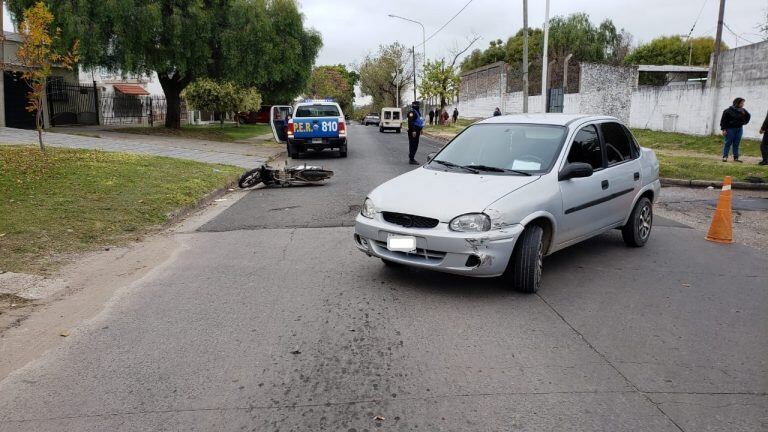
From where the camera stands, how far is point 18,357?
13.6 feet

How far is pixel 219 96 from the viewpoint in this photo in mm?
38062

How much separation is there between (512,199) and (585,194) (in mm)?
A: 1254

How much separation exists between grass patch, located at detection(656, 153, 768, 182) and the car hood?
9.33 m

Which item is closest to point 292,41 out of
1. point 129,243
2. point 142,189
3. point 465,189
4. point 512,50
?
point 142,189

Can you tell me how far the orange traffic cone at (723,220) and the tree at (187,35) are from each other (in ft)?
65.4

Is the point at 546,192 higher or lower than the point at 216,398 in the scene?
higher

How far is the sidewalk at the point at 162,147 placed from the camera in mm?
17000

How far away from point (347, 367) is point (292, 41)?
2384cm

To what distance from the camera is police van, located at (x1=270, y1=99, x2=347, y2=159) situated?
18.6m

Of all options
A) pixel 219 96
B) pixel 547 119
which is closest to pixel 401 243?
pixel 547 119

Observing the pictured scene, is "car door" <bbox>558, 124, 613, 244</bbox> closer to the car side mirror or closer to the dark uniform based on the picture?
the car side mirror

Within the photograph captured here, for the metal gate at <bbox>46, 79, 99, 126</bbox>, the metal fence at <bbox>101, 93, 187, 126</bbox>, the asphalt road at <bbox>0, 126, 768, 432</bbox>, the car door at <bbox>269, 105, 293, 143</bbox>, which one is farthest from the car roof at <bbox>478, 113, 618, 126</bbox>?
the metal fence at <bbox>101, 93, 187, 126</bbox>

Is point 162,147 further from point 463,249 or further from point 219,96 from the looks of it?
point 219,96

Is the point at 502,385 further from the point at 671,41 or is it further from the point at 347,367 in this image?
the point at 671,41
